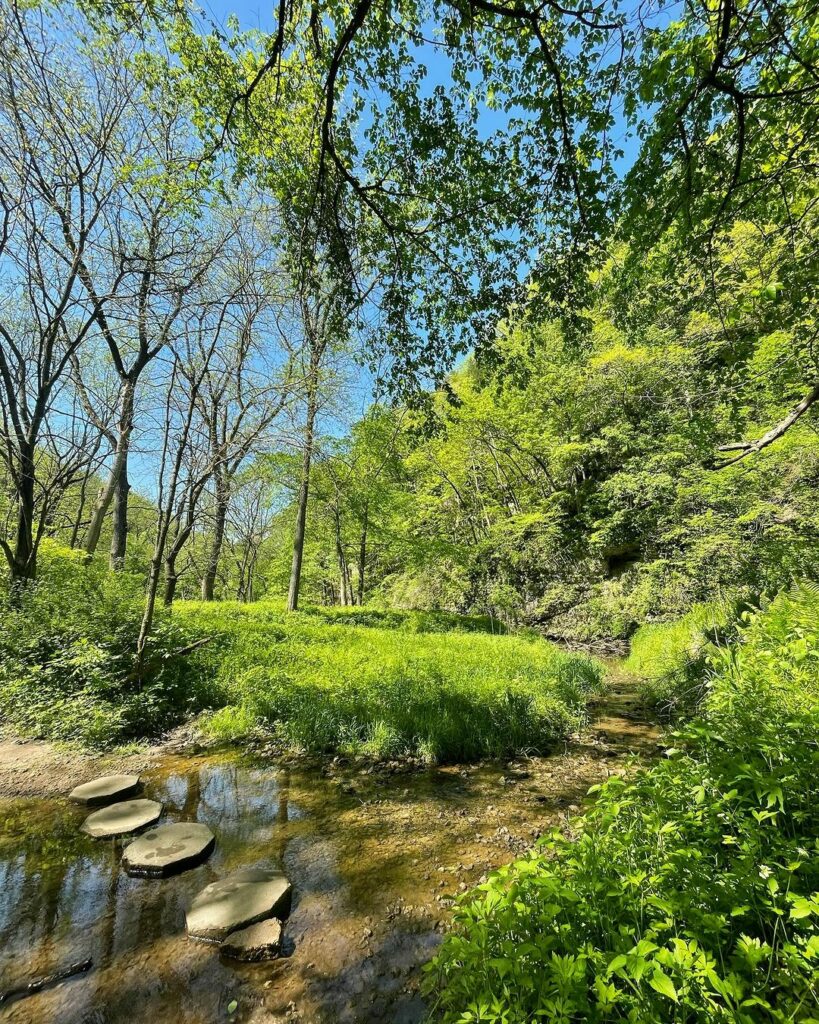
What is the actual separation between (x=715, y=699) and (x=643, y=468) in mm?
15011

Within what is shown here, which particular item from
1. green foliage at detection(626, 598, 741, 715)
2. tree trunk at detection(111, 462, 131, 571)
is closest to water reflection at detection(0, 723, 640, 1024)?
green foliage at detection(626, 598, 741, 715)

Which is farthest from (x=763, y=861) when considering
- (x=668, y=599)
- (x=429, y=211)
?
(x=668, y=599)

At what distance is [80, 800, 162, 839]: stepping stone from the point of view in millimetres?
4398

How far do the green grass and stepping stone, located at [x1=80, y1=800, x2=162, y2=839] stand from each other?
2252mm

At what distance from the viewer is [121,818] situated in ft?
15.1

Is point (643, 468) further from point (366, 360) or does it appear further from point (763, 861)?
point (763, 861)

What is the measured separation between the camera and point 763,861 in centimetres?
203

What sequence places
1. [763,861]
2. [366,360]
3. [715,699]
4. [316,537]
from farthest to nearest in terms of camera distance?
[316,537] → [366,360] → [715,699] → [763,861]

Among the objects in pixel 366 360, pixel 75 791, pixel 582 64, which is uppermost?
pixel 582 64

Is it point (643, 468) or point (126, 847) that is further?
point (643, 468)

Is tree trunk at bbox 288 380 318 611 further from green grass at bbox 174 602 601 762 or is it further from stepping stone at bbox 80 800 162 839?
stepping stone at bbox 80 800 162 839

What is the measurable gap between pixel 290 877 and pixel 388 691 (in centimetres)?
411

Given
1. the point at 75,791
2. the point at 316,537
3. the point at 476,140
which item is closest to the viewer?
the point at 476,140

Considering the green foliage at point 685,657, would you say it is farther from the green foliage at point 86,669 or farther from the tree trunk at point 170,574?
the tree trunk at point 170,574
